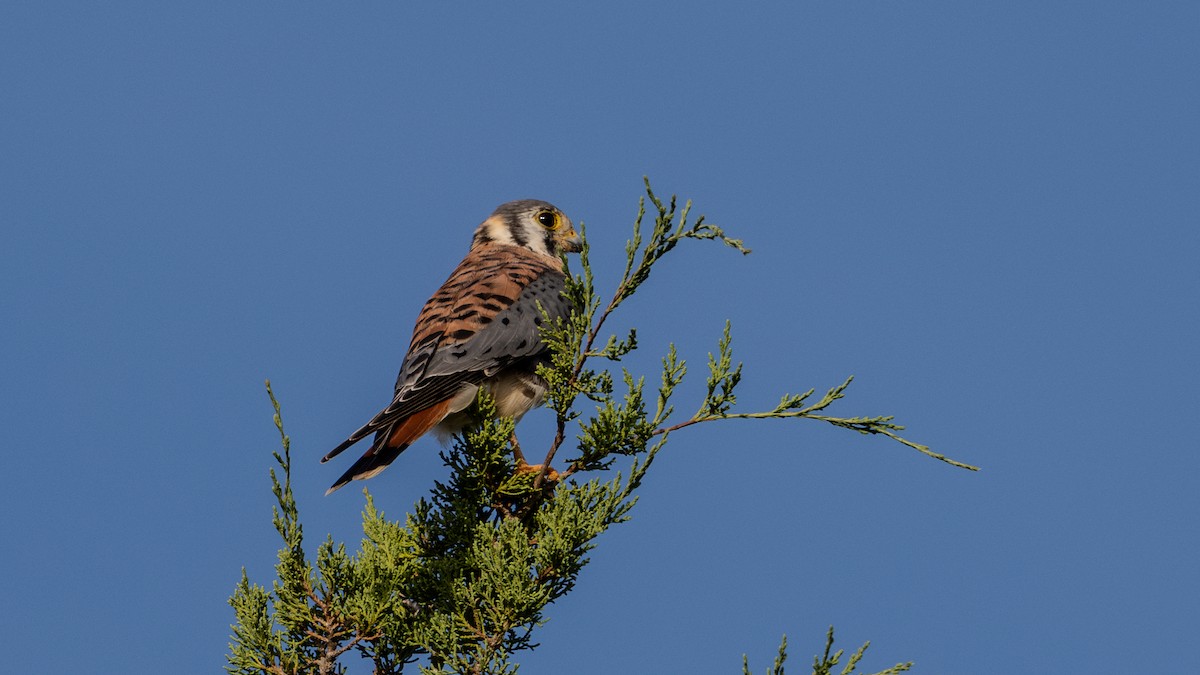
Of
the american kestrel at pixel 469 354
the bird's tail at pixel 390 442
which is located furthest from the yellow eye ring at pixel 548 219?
the bird's tail at pixel 390 442

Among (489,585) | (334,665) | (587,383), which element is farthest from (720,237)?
(334,665)

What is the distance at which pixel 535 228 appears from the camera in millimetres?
Answer: 4980

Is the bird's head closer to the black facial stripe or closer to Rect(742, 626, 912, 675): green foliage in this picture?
the black facial stripe

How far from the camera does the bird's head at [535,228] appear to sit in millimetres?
4969

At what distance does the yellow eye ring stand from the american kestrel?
0.47 m

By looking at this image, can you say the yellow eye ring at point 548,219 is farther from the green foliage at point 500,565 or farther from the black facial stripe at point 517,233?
the green foliage at point 500,565

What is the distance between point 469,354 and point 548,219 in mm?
1468

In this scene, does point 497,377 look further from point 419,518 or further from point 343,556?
point 343,556

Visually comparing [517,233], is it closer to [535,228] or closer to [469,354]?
[535,228]

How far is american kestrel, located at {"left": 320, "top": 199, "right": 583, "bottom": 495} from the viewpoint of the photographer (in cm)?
342

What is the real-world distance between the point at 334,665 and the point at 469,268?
1.87m

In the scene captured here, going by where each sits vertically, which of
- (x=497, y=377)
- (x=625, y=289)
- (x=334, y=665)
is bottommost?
(x=334, y=665)

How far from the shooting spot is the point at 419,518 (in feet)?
10.5

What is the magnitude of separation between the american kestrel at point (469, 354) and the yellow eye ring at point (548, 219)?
47 cm
